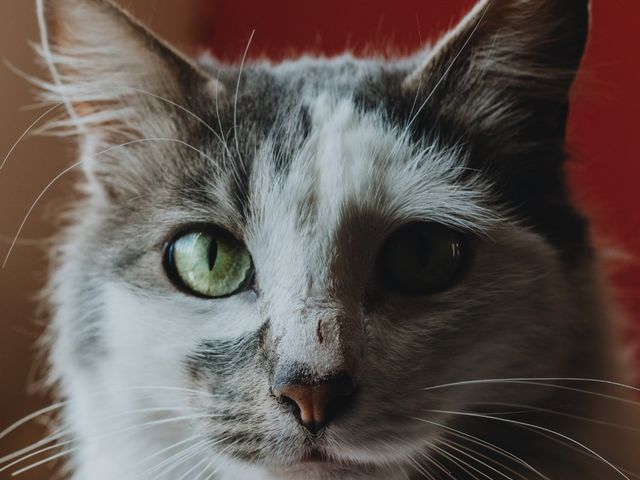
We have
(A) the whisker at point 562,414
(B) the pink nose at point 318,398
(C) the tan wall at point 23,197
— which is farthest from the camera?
(C) the tan wall at point 23,197

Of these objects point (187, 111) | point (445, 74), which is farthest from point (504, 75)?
point (187, 111)

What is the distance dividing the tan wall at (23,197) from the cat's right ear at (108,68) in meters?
0.16

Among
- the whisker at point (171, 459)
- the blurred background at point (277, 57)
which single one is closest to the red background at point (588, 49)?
the blurred background at point (277, 57)

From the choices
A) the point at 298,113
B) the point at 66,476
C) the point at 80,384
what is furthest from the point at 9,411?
the point at 298,113

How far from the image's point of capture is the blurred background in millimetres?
953

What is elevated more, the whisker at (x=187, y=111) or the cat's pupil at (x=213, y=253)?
the whisker at (x=187, y=111)

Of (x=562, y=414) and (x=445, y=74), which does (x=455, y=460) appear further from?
(x=445, y=74)

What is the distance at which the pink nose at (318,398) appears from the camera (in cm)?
58

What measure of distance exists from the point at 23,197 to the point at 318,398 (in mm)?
724

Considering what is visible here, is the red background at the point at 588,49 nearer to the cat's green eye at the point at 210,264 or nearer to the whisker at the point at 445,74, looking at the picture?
the whisker at the point at 445,74

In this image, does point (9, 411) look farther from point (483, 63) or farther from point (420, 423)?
point (483, 63)

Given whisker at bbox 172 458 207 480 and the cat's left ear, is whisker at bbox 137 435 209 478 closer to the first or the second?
whisker at bbox 172 458 207 480

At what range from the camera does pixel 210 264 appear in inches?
28.2

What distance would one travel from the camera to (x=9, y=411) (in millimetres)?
1271
